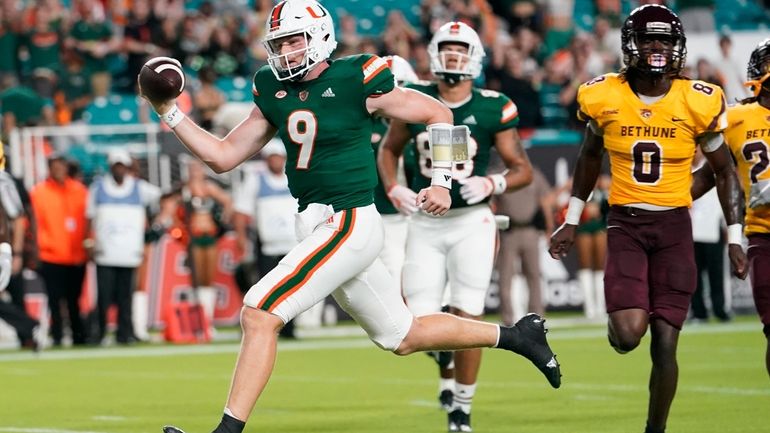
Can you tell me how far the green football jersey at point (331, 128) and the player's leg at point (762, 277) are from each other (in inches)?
76.7

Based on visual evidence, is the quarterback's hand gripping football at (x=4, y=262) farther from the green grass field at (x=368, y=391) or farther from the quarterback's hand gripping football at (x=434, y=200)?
the quarterback's hand gripping football at (x=434, y=200)

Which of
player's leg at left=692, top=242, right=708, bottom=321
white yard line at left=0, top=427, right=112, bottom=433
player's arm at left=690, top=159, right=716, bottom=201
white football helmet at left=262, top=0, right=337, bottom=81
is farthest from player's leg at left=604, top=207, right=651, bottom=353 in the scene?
player's leg at left=692, top=242, right=708, bottom=321

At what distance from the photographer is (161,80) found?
6410 mm

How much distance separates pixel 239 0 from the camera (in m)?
21.5

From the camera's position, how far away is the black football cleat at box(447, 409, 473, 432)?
315 inches

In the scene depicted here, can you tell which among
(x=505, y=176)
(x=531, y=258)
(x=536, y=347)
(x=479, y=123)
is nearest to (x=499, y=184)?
(x=505, y=176)

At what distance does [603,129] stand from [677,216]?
0.52m

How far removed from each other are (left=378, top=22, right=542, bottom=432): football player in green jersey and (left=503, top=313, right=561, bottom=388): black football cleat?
110 centimetres

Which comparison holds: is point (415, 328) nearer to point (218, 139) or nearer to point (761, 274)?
point (218, 139)

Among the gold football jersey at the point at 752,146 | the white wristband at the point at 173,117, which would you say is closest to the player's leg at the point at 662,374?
the gold football jersey at the point at 752,146

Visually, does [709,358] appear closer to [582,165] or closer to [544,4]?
[582,165]

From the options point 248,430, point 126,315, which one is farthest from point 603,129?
point 126,315

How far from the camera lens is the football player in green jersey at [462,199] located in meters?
8.38

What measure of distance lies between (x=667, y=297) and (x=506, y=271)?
8.77 metres
